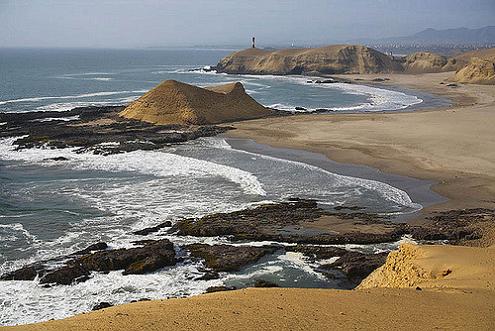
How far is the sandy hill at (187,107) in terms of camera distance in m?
46.2

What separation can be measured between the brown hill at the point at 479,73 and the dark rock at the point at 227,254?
256 ft

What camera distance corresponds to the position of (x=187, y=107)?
1827 inches

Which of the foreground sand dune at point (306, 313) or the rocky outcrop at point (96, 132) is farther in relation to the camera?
the rocky outcrop at point (96, 132)

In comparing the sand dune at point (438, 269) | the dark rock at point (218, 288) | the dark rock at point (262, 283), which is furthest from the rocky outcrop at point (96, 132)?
the sand dune at point (438, 269)

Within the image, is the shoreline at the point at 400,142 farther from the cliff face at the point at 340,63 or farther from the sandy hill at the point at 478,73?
the cliff face at the point at 340,63

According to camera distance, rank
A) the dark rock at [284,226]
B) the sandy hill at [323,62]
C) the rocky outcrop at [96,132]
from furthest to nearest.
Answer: the sandy hill at [323,62] < the rocky outcrop at [96,132] < the dark rock at [284,226]

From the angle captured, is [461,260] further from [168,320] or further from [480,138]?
[480,138]

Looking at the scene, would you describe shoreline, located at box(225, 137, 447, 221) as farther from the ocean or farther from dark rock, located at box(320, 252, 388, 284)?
dark rock, located at box(320, 252, 388, 284)

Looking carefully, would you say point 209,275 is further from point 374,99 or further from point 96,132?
point 374,99

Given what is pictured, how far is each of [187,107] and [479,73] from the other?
6015 centimetres

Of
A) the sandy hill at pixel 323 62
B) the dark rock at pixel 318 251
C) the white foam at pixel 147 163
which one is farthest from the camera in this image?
the sandy hill at pixel 323 62

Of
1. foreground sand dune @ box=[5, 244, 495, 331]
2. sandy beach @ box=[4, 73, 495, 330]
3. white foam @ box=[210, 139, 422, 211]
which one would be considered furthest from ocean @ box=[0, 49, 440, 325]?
foreground sand dune @ box=[5, 244, 495, 331]

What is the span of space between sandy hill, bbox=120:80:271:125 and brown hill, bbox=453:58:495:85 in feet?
167

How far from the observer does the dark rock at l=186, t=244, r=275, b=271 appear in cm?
1628
